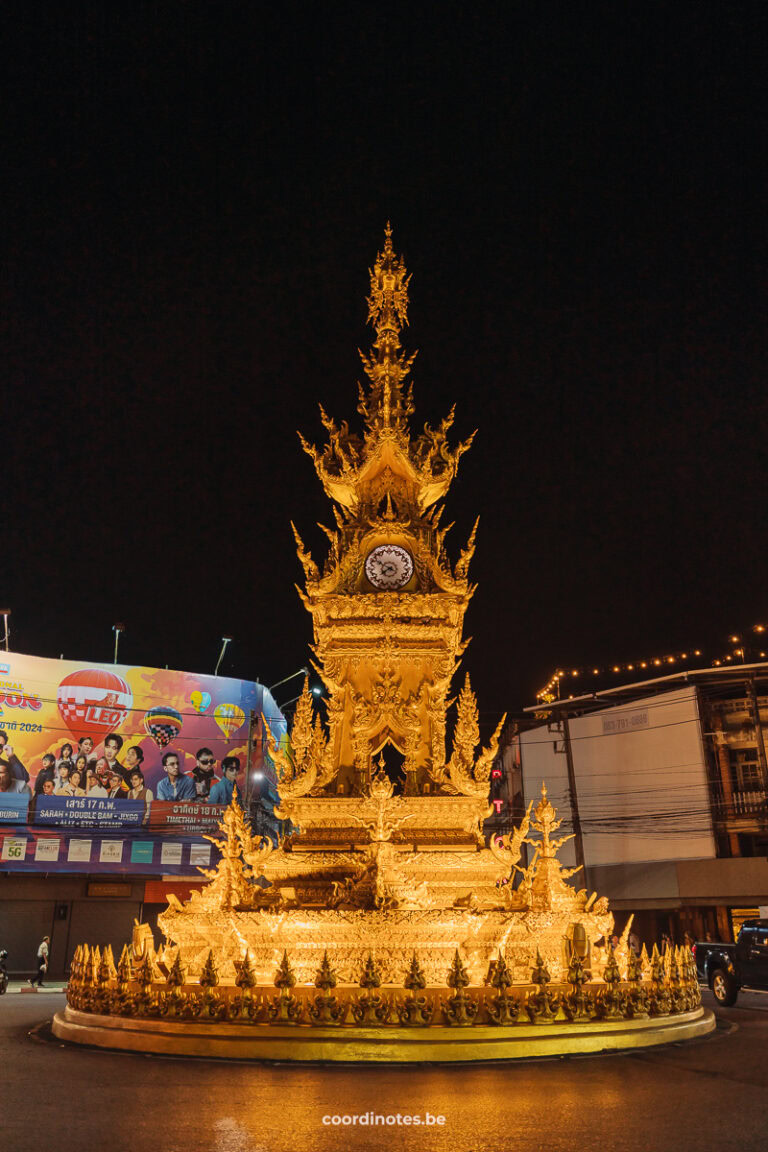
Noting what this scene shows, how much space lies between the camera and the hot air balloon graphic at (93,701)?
3550cm

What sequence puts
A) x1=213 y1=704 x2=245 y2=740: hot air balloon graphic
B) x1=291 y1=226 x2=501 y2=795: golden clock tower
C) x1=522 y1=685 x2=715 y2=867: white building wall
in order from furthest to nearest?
x1=213 y1=704 x2=245 y2=740: hot air balloon graphic < x1=522 y1=685 x2=715 y2=867: white building wall < x1=291 y1=226 x2=501 y2=795: golden clock tower

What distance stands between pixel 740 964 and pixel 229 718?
26.0 m

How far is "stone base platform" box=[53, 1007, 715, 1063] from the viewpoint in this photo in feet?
31.0

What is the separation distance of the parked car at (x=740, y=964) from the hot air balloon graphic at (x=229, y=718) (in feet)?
82.0

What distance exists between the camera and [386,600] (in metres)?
17.6

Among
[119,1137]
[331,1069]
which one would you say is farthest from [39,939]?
[119,1137]

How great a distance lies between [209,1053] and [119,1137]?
Answer: 3.68 m

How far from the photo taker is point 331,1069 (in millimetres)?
9086

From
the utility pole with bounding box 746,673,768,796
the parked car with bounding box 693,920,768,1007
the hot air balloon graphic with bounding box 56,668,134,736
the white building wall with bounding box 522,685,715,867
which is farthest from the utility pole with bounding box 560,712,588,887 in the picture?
the hot air balloon graphic with bounding box 56,668,134,736

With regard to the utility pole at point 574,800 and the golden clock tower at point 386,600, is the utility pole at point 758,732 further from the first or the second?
the golden clock tower at point 386,600

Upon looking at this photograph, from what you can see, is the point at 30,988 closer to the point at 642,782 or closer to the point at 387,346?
the point at 387,346

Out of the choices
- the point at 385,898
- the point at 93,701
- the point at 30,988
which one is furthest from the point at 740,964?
the point at 93,701

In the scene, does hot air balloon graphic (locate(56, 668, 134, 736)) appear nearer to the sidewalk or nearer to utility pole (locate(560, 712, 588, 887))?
the sidewalk

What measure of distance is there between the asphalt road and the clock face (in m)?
10.4
